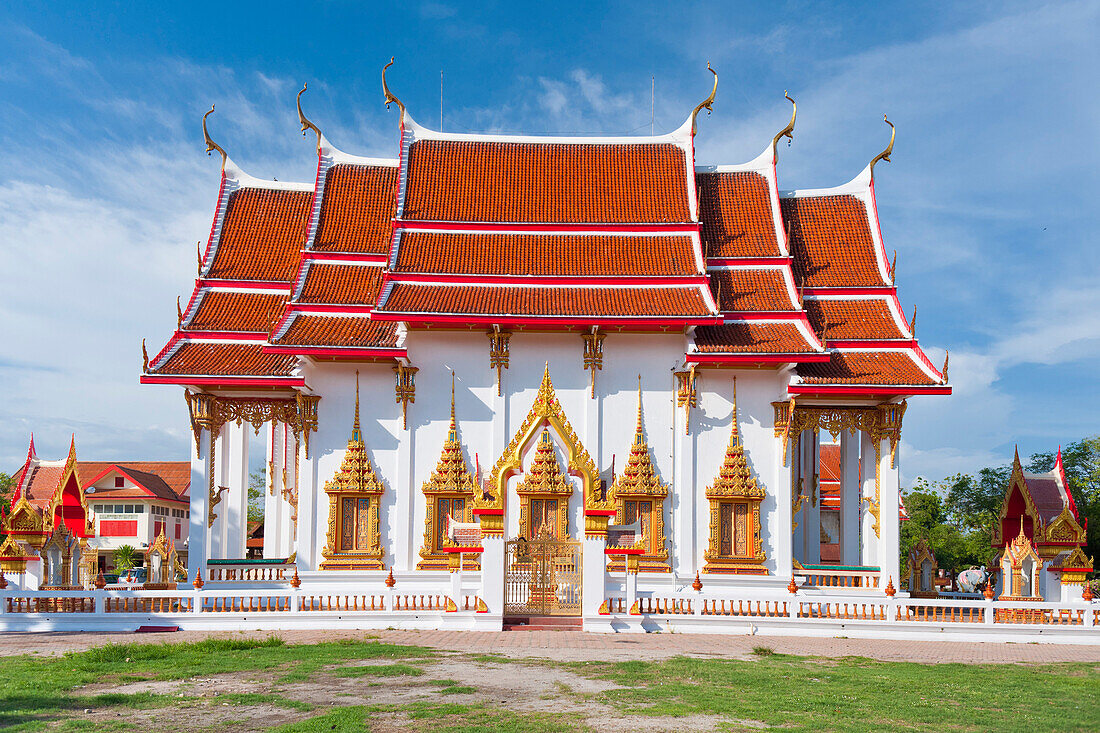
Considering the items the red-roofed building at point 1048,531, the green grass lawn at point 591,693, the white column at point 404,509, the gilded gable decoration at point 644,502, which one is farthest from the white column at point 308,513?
the red-roofed building at point 1048,531

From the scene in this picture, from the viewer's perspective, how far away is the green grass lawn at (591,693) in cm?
829

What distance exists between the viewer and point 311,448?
19938 mm

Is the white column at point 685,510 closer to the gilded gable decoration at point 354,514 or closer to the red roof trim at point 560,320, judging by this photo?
the red roof trim at point 560,320

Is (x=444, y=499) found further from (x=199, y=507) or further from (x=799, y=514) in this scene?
(x=799, y=514)

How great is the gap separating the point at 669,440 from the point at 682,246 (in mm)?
4321

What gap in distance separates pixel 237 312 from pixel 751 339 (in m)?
10.8

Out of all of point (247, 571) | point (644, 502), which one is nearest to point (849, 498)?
point (644, 502)

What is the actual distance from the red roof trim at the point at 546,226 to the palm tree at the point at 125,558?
93.0 feet

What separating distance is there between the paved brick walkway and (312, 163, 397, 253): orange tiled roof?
9240 mm

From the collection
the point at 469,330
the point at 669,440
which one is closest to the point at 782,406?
the point at 669,440

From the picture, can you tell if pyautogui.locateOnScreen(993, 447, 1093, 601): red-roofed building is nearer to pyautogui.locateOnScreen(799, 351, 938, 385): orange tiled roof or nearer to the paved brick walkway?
the paved brick walkway

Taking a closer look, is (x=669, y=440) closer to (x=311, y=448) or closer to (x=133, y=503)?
(x=311, y=448)

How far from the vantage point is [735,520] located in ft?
65.1

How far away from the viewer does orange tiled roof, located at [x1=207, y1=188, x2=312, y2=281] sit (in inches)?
864
